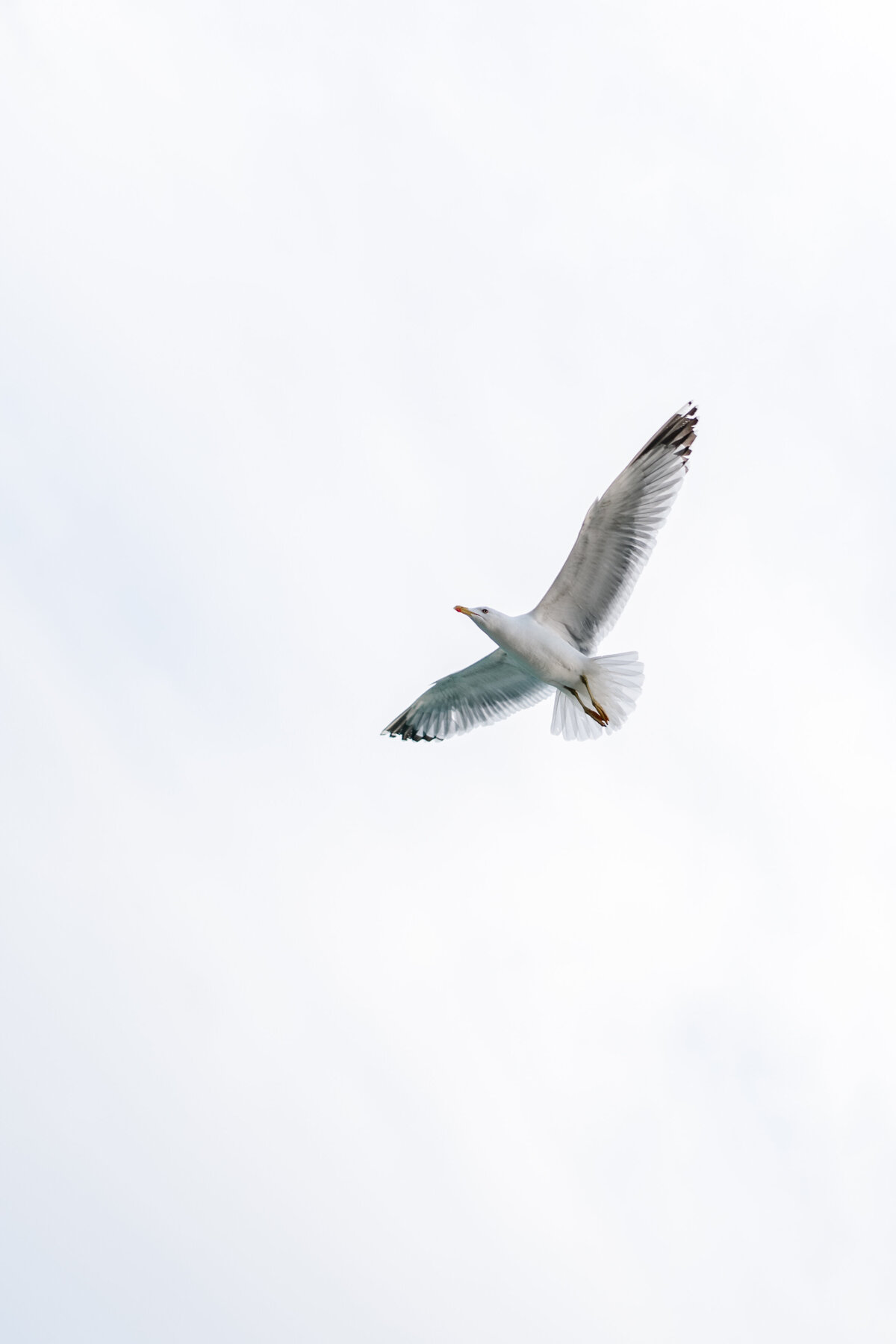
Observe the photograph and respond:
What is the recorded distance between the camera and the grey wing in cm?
1378

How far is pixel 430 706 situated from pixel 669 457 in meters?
3.50

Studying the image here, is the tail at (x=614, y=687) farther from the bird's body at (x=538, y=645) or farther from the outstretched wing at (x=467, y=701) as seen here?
the outstretched wing at (x=467, y=701)

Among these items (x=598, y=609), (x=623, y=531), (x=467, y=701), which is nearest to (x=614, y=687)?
(x=598, y=609)

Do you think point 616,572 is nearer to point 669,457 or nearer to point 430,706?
point 669,457

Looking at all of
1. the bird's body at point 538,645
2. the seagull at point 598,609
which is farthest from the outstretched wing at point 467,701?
the bird's body at point 538,645

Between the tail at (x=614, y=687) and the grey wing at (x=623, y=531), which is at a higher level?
the grey wing at (x=623, y=531)

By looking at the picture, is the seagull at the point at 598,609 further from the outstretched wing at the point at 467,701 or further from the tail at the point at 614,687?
the outstretched wing at the point at 467,701

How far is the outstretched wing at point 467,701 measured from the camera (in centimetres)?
1539

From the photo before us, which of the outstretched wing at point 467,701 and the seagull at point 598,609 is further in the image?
the outstretched wing at point 467,701

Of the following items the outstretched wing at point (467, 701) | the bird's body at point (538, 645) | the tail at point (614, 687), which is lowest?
the tail at point (614, 687)

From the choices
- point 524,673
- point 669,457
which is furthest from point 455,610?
point 669,457

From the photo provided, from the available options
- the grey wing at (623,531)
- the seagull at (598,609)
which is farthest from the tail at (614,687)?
the grey wing at (623,531)

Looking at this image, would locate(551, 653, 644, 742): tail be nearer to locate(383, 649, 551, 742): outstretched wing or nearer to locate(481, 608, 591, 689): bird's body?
locate(481, 608, 591, 689): bird's body

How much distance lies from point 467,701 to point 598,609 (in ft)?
6.62
